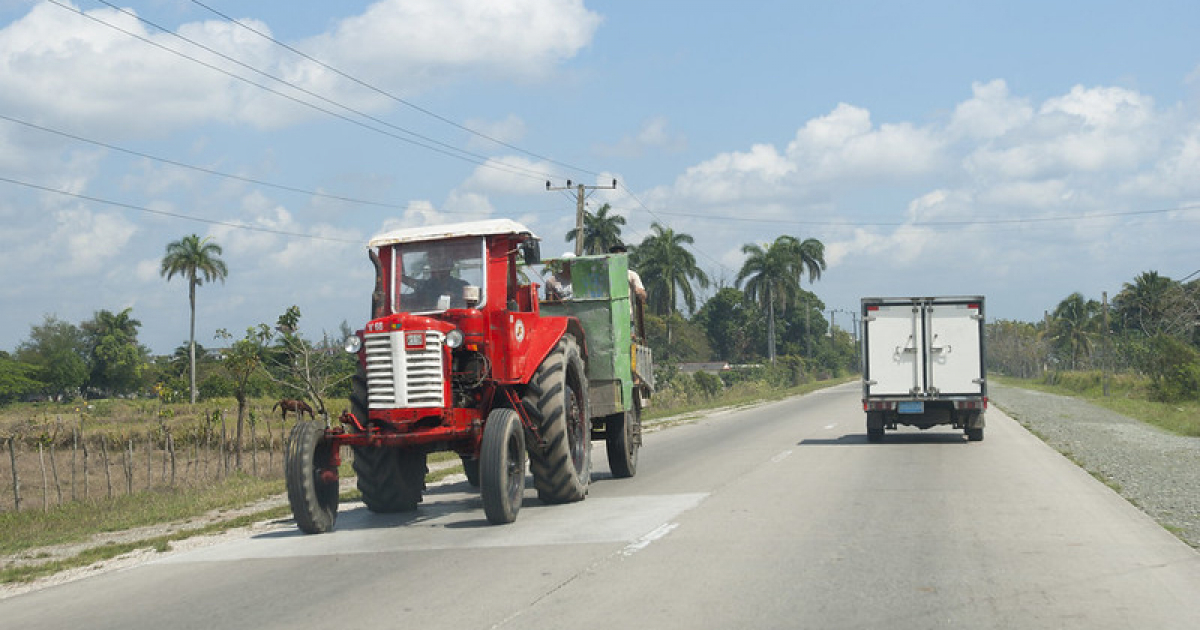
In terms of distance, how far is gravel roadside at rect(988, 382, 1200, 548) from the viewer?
40.4 ft

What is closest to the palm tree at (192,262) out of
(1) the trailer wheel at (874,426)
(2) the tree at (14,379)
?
(2) the tree at (14,379)

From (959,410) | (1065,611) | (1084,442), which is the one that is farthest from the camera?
(1084,442)

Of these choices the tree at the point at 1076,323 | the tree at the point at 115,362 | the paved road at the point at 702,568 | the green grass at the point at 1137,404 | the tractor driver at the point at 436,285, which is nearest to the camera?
the paved road at the point at 702,568

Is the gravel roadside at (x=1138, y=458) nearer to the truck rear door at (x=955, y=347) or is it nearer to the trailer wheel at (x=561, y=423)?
the truck rear door at (x=955, y=347)

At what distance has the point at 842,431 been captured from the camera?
2688 centimetres

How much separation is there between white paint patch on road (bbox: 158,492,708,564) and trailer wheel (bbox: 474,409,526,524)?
186 mm

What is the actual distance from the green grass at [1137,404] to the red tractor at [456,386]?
21.2 m

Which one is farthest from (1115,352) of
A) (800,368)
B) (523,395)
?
(523,395)

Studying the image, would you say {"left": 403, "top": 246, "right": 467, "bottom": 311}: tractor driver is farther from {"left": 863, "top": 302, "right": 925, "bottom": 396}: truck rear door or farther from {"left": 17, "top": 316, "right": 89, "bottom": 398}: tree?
{"left": 17, "top": 316, "right": 89, "bottom": 398}: tree

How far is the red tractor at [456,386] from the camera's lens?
11.0 metres

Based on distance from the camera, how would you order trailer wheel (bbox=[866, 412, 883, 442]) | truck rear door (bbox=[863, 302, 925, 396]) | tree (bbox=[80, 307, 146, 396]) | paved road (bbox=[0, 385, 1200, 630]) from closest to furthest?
1. paved road (bbox=[0, 385, 1200, 630])
2. truck rear door (bbox=[863, 302, 925, 396])
3. trailer wheel (bbox=[866, 412, 883, 442])
4. tree (bbox=[80, 307, 146, 396])

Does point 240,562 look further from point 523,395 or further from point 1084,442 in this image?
point 1084,442

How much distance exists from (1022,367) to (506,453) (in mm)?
130495

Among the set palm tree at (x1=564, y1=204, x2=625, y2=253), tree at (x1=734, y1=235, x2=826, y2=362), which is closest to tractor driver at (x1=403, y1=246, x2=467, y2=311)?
palm tree at (x1=564, y1=204, x2=625, y2=253)
